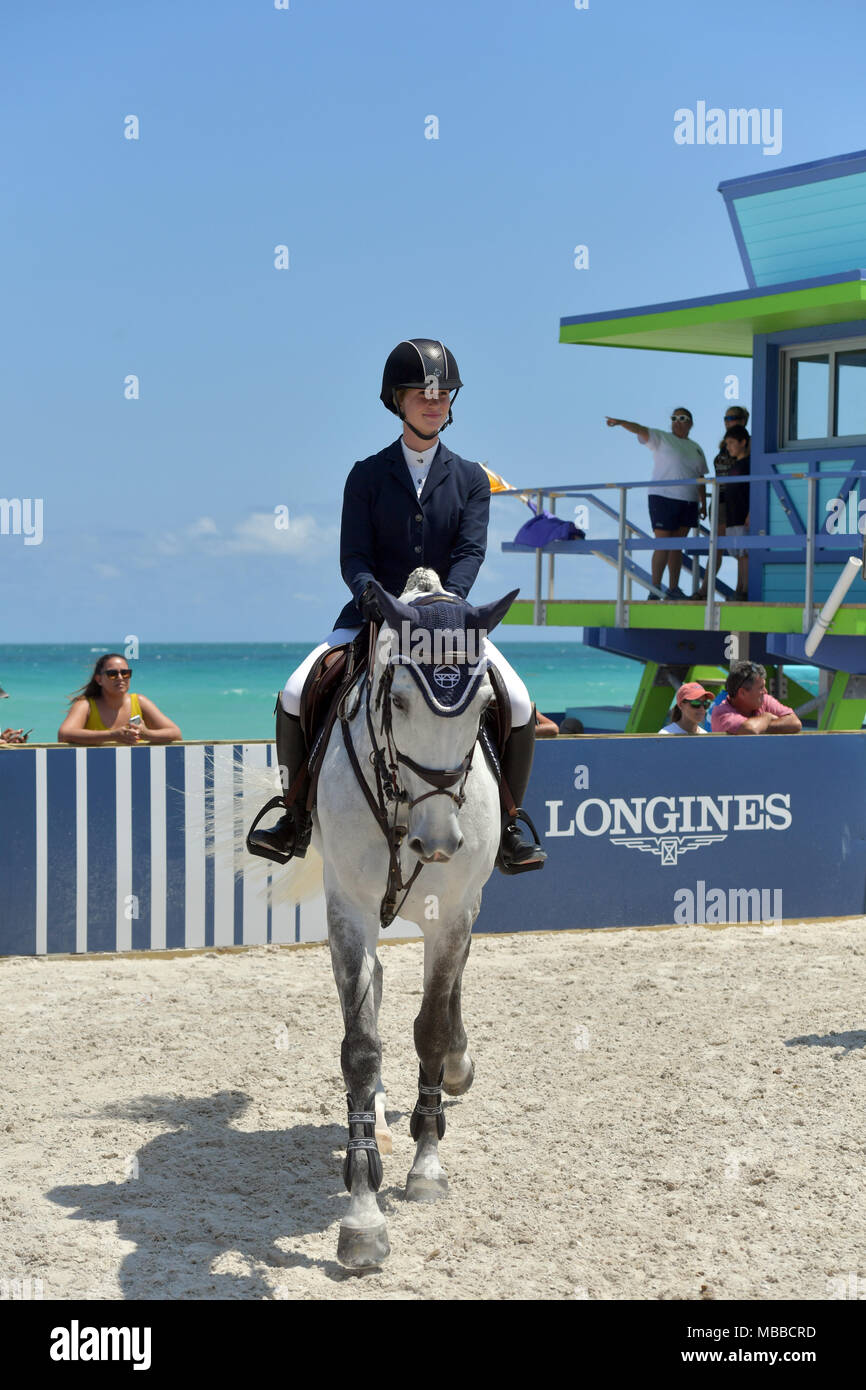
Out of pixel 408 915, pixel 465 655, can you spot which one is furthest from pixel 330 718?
pixel 465 655

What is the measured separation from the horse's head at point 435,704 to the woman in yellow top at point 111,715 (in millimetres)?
5181

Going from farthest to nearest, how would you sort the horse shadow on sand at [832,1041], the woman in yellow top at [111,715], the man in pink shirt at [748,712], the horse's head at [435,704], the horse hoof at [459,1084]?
the man in pink shirt at [748,712]
the woman in yellow top at [111,715]
the horse shadow on sand at [832,1041]
the horse hoof at [459,1084]
the horse's head at [435,704]

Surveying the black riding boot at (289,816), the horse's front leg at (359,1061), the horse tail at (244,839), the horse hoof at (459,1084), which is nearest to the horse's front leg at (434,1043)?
the horse's front leg at (359,1061)

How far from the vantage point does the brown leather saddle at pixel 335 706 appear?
5.32m

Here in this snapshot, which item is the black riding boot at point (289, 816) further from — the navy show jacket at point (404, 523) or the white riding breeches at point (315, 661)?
the navy show jacket at point (404, 523)

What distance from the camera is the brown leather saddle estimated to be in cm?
532

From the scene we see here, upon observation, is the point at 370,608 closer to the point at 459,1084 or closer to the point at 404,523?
the point at 404,523

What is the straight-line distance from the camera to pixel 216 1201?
5.21 meters

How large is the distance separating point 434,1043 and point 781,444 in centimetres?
1374

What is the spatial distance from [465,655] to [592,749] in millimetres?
5584

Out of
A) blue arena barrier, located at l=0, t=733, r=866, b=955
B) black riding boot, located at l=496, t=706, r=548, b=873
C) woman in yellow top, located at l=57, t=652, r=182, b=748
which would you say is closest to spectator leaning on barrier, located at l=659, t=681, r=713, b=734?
blue arena barrier, located at l=0, t=733, r=866, b=955

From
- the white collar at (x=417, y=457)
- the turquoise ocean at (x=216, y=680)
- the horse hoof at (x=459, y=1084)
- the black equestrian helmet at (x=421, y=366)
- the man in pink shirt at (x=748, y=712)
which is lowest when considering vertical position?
the turquoise ocean at (x=216, y=680)

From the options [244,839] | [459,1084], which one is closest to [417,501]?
[459,1084]
